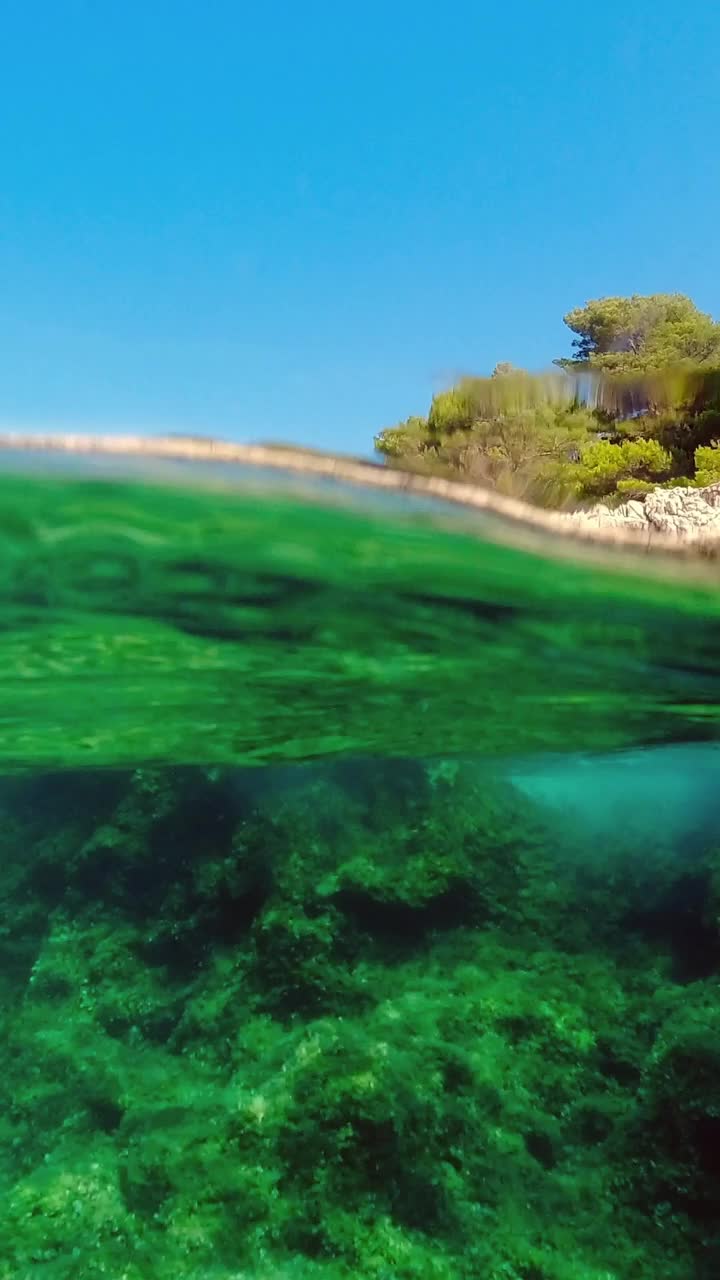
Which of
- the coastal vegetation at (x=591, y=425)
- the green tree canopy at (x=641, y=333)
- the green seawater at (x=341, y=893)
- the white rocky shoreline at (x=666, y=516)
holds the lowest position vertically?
the green seawater at (x=341, y=893)

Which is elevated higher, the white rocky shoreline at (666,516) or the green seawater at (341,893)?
the white rocky shoreline at (666,516)

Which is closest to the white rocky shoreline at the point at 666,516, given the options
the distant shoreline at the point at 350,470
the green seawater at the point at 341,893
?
Answer: the distant shoreline at the point at 350,470

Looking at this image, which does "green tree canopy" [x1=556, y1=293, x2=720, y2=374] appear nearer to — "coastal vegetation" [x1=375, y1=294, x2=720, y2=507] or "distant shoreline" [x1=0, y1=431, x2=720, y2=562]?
"coastal vegetation" [x1=375, y1=294, x2=720, y2=507]

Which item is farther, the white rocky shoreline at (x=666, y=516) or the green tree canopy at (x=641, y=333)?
the green tree canopy at (x=641, y=333)

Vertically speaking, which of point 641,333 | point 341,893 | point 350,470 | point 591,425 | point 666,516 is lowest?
point 341,893

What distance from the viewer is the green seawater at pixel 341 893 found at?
25.8 ft

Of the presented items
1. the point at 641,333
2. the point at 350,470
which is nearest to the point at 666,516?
the point at 350,470

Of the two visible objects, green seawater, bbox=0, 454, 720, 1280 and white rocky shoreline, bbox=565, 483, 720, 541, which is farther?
green seawater, bbox=0, 454, 720, 1280

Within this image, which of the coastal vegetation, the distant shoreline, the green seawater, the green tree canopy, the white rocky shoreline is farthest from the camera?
the green tree canopy

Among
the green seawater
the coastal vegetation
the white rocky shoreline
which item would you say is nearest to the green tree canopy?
the coastal vegetation

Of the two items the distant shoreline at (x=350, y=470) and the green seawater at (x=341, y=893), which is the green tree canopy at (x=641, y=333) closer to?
the green seawater at (x=341, y=893)

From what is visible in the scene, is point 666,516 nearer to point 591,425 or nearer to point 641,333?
point 591,425

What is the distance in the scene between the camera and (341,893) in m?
17.2

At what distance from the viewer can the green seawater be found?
7.87m
